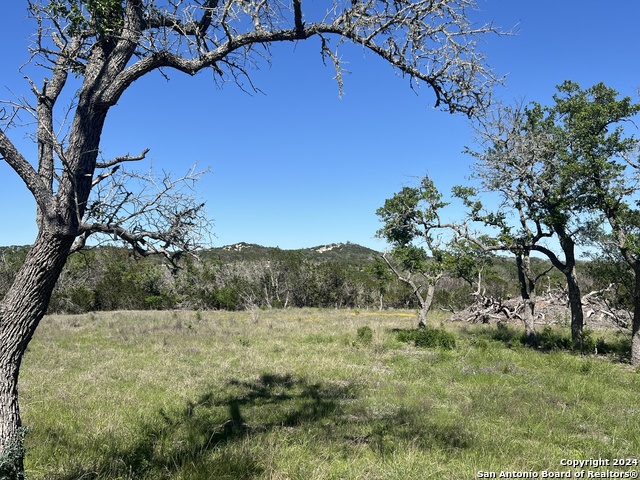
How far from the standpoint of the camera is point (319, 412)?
7.96m

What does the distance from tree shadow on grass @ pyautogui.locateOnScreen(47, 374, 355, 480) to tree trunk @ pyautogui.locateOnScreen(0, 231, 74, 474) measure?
1.16 metres

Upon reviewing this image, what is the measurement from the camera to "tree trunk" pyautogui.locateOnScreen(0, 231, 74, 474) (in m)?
3.81

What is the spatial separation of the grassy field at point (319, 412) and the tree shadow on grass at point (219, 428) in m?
0.02

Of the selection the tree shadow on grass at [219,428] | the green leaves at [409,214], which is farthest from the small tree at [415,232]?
the tree shadow on grass at [219,428]

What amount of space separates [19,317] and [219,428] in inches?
161

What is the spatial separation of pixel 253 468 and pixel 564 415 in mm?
6210

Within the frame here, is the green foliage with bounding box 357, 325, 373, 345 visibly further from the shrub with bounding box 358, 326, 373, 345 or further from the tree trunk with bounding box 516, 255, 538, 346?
the tree trunk with bounding box 516, 255, 538, 346

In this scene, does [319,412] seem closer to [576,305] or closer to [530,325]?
[530,325]

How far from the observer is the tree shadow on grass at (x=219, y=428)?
4.92 m

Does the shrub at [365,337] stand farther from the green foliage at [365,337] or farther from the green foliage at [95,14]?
the green foliage at [95,14]

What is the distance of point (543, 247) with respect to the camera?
15656 mm

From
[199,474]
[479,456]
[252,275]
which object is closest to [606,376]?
[479,456]

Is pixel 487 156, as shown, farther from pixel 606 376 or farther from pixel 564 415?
pixel 564 415

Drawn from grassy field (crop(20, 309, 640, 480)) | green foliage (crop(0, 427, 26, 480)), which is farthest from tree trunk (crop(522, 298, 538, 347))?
green foliage (crop(0, 427, 26, 480))
